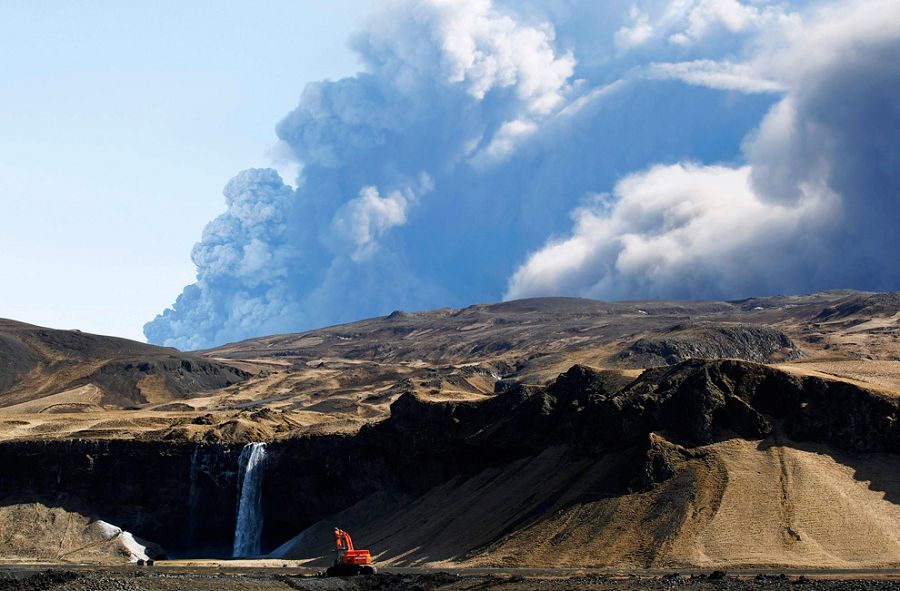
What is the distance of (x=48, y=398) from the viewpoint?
18500 centimetres

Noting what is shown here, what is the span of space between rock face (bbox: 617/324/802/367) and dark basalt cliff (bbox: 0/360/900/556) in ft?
264

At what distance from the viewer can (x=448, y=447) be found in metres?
93.4

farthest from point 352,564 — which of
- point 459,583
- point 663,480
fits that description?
point 663,480

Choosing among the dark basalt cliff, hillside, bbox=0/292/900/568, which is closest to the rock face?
hillside, bbox=0/292/900/568

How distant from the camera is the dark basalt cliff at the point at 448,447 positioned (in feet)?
239

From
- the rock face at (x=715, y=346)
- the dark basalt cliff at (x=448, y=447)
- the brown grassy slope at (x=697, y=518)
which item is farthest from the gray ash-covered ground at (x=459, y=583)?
the rock face at (x=715, y=346)

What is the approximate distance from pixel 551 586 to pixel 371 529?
119 ft

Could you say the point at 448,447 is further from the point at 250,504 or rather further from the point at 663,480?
the point at 663,480

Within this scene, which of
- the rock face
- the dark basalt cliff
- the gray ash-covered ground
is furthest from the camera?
the rock face

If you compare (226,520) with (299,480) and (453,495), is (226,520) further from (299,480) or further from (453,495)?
(453,495)

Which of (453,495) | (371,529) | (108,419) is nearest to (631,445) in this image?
(453,495)

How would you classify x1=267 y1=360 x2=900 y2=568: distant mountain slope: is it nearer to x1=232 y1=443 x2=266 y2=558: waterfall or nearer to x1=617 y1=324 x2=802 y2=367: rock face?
x1=232 y1=443 x2=266 y2=558: waterfall

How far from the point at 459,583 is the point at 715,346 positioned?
130106 mm

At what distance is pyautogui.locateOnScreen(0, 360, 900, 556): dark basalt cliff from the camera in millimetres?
72750
